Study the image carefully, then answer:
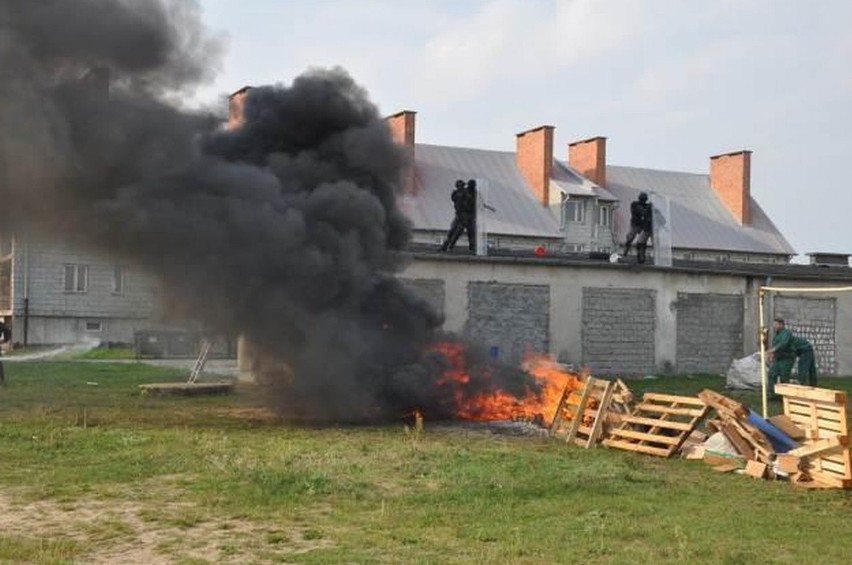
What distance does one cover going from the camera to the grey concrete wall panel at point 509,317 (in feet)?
84.5

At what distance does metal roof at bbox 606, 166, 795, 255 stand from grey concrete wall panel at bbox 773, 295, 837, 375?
1070 inches

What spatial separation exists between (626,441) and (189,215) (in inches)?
289

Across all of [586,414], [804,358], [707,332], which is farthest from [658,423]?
[707,332]

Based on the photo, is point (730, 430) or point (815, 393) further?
point (730, 430)

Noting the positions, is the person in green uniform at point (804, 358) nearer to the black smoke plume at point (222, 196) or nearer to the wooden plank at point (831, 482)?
the black smoke plume at point (222, 196)

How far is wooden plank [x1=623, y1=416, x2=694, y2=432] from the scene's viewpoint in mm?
13484

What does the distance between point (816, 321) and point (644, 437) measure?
18.8 m

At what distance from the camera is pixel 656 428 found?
45.6 ft

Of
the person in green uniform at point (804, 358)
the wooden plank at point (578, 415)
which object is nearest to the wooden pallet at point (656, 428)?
the wooden plank at point (578, 415)

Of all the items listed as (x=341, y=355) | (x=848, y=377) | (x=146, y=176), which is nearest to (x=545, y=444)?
(x=341, y=355)

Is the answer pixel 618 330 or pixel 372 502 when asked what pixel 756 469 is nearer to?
pixel 372 502

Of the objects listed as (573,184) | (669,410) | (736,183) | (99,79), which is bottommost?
(669,410)

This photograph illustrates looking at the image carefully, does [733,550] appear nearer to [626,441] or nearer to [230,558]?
[230,558]

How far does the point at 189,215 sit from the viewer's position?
15.8m
